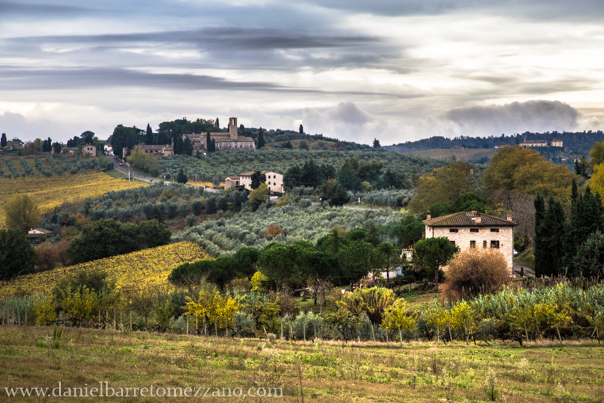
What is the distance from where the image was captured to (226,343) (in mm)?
22328

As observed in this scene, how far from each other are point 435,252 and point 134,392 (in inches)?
1199

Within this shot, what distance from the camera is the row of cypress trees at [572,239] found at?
33719mm

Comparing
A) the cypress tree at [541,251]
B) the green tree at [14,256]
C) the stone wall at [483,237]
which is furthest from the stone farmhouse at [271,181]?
the cypress tree at [541,251]

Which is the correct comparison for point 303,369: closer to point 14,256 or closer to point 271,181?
point 14,256

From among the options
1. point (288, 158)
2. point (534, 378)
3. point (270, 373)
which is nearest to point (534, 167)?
point (534, 378)

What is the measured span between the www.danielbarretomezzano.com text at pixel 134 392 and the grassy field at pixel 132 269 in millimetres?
33877

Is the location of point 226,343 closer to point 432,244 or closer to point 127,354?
point 127,354

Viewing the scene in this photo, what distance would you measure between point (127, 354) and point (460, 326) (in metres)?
15.4

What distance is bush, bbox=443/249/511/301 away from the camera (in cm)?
3397

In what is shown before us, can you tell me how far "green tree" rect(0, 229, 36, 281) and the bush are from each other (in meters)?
50.4

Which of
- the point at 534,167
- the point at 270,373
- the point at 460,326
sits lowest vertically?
the point at 460,326

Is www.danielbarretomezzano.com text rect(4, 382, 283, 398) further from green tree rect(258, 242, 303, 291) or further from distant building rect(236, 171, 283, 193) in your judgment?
distant building rect(236, 171, 283, 193)

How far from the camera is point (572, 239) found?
36906mm

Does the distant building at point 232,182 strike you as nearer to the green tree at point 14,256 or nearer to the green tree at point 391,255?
the green tree at point 14,256
